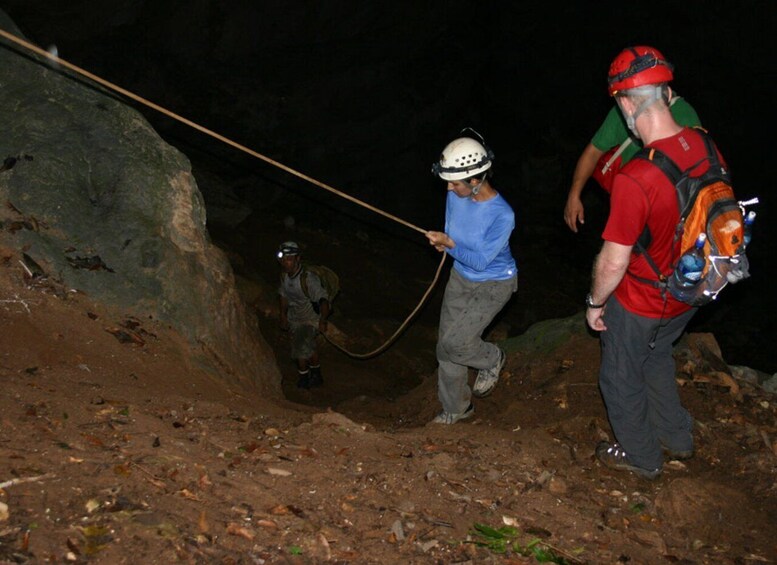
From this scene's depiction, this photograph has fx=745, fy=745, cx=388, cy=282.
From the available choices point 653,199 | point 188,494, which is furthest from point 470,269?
point 188,494

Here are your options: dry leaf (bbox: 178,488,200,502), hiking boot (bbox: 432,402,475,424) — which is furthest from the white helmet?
dry leaf (bbox: 178,488,200,502)

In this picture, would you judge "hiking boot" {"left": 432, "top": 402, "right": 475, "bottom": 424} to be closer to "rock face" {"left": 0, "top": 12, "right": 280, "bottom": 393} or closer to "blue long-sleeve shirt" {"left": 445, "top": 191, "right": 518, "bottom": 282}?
"blue long-sleeve shirt" {"left": 445, "top": 191, "right": 518, "bottom": 282}

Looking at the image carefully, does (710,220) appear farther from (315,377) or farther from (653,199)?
(315,377)

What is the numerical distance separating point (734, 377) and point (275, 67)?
10.4 m

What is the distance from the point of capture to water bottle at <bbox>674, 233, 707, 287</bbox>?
386 cm

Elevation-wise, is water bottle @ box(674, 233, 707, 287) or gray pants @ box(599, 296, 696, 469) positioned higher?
water bottle @ box(674, 233, 707, 287)

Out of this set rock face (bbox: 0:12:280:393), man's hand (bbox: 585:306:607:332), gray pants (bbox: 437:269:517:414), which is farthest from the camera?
rock face (bbox: 0:12:280:393)

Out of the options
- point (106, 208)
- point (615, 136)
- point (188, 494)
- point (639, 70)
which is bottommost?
point (188, 494)

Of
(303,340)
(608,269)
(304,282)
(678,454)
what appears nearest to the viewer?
(608,269)

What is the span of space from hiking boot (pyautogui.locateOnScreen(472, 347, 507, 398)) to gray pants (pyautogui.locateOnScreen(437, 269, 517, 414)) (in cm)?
15

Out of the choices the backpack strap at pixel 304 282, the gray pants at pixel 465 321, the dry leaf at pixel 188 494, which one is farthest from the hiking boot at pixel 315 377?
the dry leaf at pixel 188 494

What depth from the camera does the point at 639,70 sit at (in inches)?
152

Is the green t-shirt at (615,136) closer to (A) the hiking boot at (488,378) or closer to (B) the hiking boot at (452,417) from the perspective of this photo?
(A) the hiking boot at (488,378)

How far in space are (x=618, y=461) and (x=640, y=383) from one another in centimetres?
60
